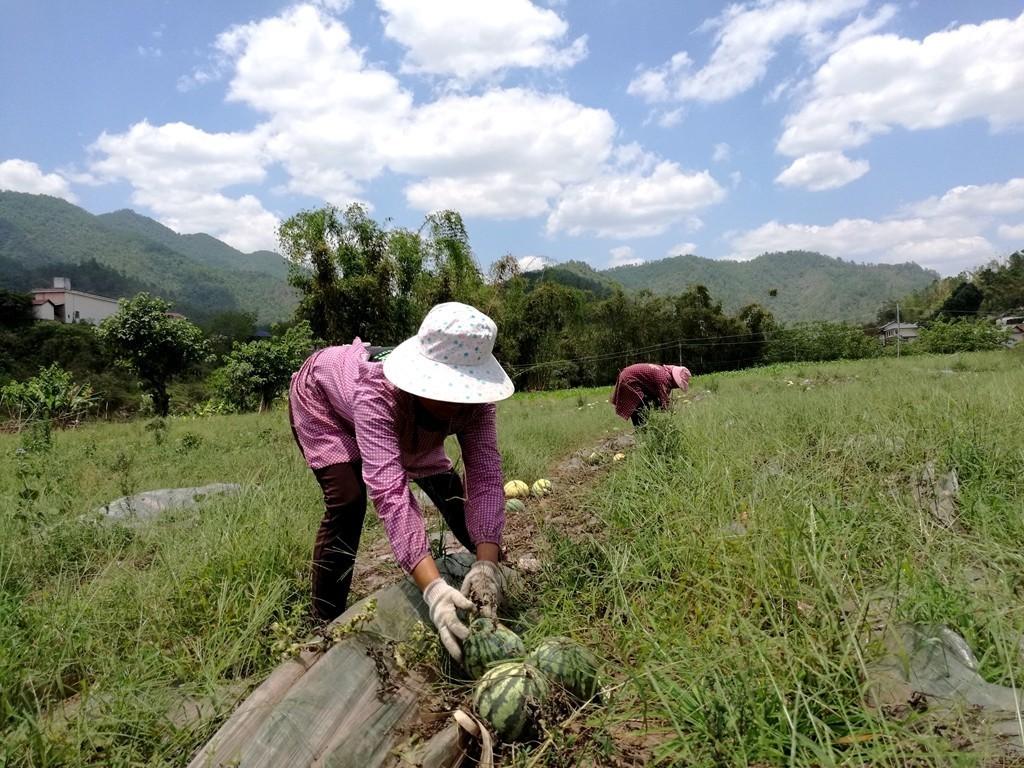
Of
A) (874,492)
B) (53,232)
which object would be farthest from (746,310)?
(53,232)

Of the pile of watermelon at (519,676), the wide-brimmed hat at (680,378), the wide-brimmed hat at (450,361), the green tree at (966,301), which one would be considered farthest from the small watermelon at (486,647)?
the green tree at (966,301)

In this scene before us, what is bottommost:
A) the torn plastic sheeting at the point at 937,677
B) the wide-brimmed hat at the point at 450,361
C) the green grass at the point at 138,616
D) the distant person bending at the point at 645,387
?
the green grass at the point at 138,616

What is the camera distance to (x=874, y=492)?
8.77 feet

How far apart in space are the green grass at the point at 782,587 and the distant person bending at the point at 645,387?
2.79m

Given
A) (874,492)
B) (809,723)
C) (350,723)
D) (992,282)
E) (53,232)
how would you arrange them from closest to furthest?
(809,723) → (350,723) → (874,492) → (992,282) → (53,232)

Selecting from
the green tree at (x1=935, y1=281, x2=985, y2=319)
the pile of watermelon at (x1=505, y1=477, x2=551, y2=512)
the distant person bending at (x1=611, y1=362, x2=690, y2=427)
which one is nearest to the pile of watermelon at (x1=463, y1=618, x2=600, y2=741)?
the pile of watermelon at (x1=505, y1=477, x2=551, y2=512)

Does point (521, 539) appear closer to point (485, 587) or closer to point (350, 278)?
point (485, 587)

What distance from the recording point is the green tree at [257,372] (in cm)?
1994

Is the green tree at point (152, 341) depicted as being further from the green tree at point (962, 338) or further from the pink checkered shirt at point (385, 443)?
the green tree at point (962, 338)

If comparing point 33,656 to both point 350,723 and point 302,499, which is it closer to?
point 350,723

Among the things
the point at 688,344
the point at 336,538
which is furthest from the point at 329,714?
the point at 688,344

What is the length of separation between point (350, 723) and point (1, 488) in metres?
5.21

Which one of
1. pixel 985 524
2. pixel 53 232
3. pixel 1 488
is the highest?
pixel 53 232

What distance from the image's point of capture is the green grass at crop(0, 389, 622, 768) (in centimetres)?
171
